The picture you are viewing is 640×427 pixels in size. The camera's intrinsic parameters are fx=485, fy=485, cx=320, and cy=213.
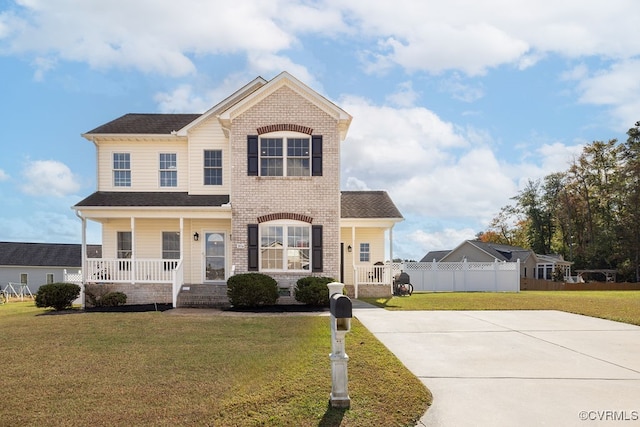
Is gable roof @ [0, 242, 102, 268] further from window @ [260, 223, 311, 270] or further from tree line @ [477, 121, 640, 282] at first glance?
tree line @ [477, 121, 640, 282]

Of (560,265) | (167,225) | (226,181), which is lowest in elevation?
(560,265)

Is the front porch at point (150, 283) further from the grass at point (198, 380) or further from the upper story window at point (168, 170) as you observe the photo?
the grass at point (198, 380)

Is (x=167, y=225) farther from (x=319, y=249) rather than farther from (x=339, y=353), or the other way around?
(x=339, y=353)

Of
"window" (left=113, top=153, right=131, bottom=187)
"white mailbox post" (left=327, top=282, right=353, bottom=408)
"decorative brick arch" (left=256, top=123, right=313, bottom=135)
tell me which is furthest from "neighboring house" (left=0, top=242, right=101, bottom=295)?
"white mailbox post" (left=327, top=282, right=353, bottom=408)

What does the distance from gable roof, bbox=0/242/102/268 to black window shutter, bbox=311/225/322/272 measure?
35746mm

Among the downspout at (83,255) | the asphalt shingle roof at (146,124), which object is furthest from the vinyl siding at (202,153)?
the downspout at (83,255)

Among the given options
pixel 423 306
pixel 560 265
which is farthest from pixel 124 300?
pixel 560 265

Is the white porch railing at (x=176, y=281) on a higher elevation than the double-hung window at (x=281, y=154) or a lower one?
lower

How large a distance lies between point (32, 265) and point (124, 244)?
34.2 m

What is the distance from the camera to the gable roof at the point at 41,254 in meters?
47.3

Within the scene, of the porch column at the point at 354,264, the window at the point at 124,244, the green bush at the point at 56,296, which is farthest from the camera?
the porch column at the point at 354,264

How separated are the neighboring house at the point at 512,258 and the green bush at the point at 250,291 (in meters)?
27.1

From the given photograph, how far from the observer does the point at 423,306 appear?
16.5m

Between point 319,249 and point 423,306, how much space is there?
411cm
